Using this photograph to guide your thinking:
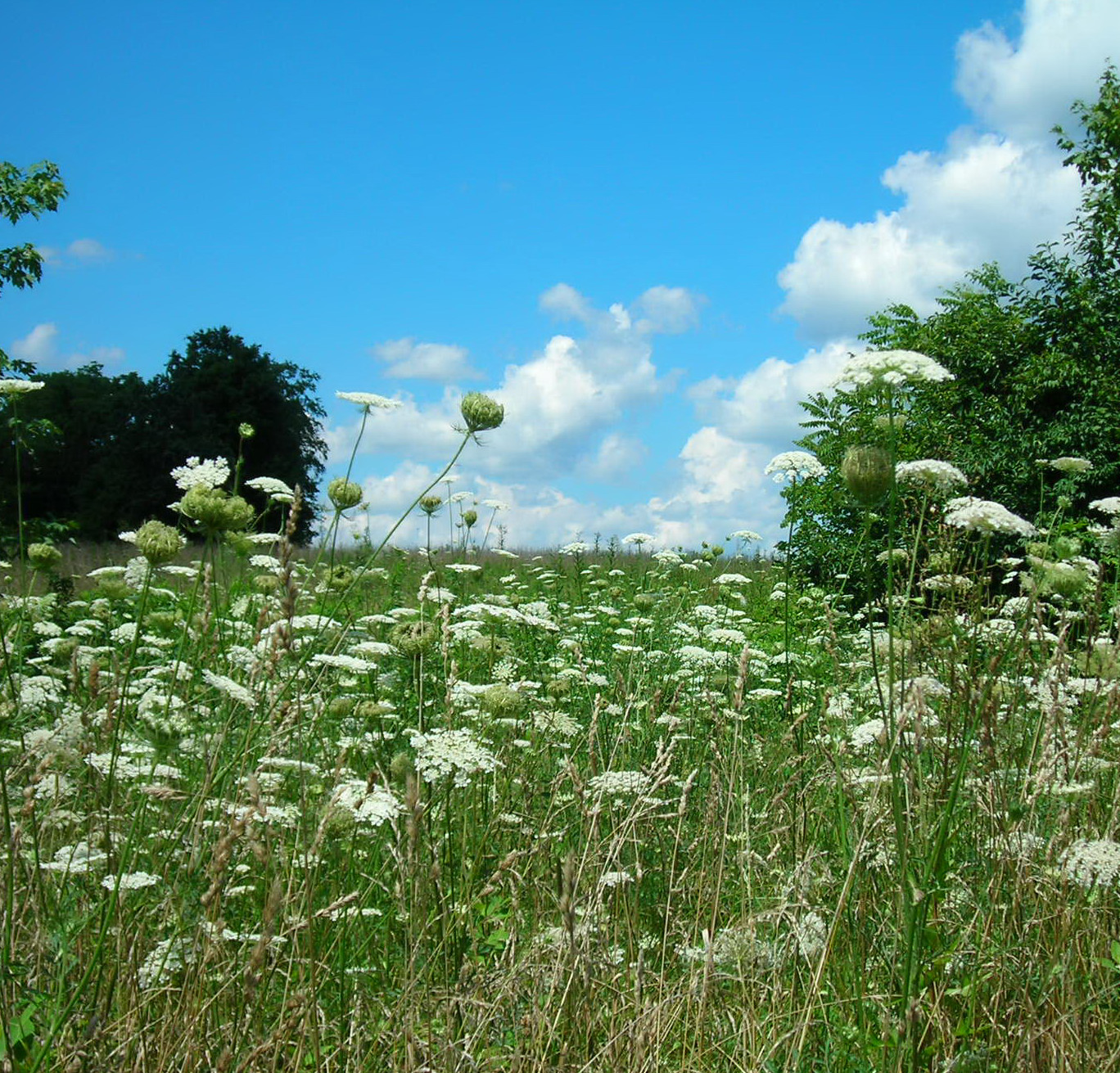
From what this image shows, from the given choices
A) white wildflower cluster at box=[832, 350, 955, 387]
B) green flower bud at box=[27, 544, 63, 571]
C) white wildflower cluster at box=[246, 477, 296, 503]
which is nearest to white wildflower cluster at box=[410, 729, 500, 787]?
white wildflower cluster at box=[832, 350, 955, 387]

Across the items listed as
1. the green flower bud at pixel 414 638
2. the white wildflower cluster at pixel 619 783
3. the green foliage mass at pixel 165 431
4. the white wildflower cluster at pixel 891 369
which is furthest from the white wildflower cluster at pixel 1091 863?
the green foliage mass at pixel 165 431

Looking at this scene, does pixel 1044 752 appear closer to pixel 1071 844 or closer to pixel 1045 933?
pixel 1071 844

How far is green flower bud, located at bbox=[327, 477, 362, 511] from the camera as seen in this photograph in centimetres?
319

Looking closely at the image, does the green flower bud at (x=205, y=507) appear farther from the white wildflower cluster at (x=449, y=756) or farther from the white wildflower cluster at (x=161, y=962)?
the white wildflower cluster at (x=161, y=962)

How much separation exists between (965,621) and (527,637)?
120 inches

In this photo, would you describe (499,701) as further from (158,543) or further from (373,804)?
(158,543)

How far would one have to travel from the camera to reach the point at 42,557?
3.56m

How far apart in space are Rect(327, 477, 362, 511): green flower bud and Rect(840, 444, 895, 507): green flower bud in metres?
1.72

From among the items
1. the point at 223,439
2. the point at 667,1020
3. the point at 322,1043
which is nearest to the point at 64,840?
the point at 322,1043

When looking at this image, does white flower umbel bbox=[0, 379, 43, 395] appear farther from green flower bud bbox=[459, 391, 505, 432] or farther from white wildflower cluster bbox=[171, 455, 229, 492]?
green flower bud bbox=[459, 391, 505, 432]

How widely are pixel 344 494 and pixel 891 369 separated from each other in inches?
73.6

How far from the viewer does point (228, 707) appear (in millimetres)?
2705

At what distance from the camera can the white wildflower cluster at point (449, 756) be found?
229 cm

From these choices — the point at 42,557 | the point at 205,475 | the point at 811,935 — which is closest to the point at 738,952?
the point at 811,935
